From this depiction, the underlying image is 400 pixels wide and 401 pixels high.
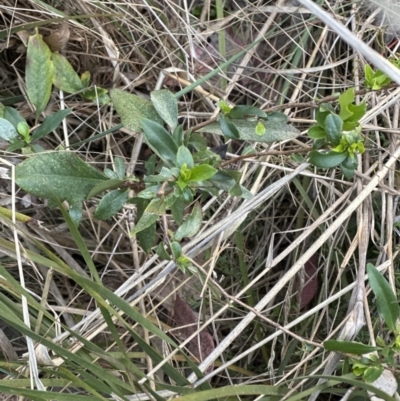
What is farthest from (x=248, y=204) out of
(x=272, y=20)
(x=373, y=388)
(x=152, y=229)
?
(x=272, y=20)

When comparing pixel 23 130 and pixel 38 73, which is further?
pixel 38 73

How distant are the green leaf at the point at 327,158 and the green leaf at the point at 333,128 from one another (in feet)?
0.06

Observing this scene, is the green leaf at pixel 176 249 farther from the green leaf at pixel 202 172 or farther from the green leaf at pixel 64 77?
the green leaf at pixel 64 77

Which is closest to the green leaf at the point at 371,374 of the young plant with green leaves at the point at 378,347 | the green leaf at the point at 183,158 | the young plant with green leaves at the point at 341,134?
the young plant with green leaves at the point at 378,347

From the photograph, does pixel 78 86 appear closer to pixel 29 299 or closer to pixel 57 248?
pixel 57 248

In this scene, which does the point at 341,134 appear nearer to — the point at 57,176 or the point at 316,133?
the point at 316,133

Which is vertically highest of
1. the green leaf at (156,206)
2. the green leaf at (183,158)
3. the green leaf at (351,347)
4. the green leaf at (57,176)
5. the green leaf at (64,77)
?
the green leaf at (183,158)

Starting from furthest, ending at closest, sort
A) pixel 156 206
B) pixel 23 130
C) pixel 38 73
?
pixel 38 73 < pixel 23 130 < pixel 156 206

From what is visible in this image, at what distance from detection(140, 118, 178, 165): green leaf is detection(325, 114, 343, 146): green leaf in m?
0.21

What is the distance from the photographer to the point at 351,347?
29.2 inches

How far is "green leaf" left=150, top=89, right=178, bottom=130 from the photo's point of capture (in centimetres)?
79

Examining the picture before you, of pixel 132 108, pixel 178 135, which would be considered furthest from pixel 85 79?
pixel 178 135

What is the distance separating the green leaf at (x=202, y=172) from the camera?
0.69 meters

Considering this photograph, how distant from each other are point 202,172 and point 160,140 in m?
0.08
